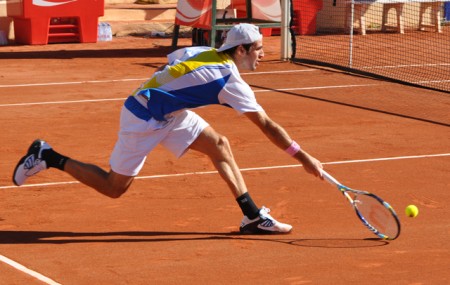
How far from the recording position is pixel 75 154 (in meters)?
10.8

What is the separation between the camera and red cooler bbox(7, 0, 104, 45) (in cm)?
2027

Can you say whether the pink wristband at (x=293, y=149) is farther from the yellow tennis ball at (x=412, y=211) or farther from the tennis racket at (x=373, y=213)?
the yellow tennis ball at (x=412, y=211)

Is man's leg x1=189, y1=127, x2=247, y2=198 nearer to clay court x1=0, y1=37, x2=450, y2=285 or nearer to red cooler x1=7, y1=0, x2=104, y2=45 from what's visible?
clay court x1=0, y1=37, x2=450, y2=285

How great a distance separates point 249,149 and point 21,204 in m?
3.15

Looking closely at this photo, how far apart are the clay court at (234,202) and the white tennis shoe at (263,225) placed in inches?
2.2

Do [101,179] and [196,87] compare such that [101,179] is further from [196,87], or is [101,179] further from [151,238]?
[196,87]

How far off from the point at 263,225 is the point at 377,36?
50.7ft

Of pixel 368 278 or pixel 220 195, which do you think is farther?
pixel 220 195

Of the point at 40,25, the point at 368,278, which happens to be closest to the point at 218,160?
the point at 368,278

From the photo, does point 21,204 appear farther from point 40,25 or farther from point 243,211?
point 40,25

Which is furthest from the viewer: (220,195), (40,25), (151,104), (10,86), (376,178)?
(40,25)

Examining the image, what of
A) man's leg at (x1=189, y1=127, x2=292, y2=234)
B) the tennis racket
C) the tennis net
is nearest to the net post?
the tennis net

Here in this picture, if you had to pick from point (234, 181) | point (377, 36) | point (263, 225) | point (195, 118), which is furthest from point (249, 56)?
point (377, 36)

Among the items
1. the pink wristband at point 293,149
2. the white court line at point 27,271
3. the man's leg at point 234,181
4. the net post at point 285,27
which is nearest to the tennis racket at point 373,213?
the pink wristband at point 293,149
